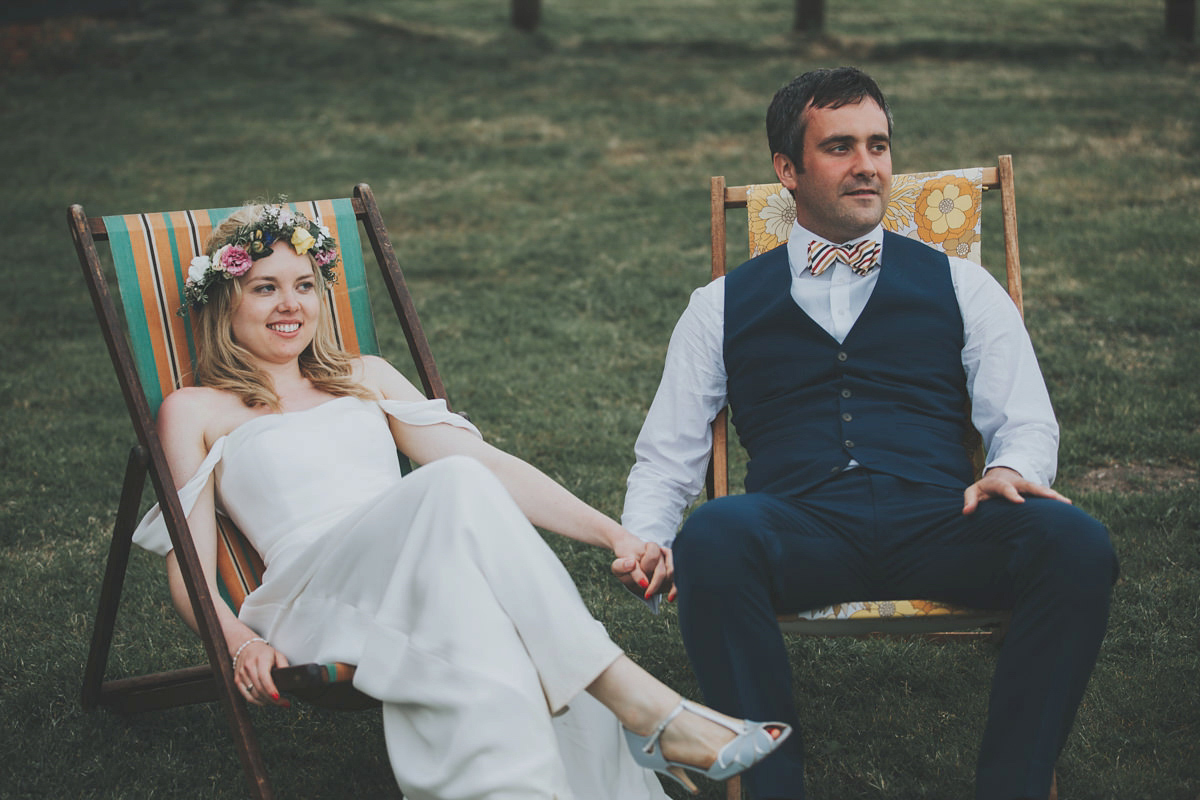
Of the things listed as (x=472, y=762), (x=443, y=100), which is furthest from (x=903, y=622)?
(x=443, y=100)

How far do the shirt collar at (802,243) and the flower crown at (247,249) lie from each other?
130cm

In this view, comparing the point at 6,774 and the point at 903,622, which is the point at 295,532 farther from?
the point at 903,622

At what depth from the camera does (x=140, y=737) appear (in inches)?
128

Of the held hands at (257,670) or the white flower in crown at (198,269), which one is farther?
the white flower in crown at (198,269)

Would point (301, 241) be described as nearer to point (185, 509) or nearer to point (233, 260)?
point (233, 260)

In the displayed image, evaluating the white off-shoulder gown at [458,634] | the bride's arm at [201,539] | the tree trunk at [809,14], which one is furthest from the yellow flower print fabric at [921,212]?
the tree trunk at [809,14]

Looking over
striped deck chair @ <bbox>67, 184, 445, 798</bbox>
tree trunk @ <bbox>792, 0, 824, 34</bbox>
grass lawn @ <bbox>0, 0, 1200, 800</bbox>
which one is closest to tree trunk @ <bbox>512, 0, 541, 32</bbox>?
grass lawn @ <bbox>0, 0, 1200, 800</bbox>

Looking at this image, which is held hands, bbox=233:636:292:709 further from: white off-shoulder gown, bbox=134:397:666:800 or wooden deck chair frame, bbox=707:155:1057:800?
wooden deck chair frame, bbox=707:155:1057:800

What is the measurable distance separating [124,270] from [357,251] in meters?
0.69

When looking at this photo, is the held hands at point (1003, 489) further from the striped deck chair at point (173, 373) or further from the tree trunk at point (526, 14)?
the tree trunk at point (526, 14)

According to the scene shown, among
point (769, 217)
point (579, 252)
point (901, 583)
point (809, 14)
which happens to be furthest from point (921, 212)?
point (809, 14)

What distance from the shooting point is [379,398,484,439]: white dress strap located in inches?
127

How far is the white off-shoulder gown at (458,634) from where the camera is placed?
236 centimetres

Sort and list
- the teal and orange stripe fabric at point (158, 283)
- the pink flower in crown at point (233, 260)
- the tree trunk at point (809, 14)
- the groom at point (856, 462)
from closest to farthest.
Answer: the groom at point (856, 462)
the pink flower in crown at point (233, 260)
the teal and orange stripe fabric at point (158, 283)
the tree trunk at point (809, 14)
